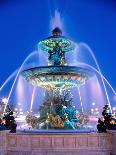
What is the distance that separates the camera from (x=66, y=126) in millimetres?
19375

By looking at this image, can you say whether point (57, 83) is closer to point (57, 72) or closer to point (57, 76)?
point (57, 76)

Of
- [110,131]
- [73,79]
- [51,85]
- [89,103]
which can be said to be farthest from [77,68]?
[89,103]

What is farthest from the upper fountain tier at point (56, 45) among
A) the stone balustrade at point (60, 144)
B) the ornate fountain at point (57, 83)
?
the stone balustrade at point (60, 144)

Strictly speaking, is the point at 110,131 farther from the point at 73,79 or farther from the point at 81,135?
the point at 73,79

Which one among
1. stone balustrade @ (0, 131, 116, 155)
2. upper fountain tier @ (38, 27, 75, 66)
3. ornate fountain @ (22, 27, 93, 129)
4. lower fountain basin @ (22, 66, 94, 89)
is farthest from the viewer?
upper fountain tier @ (38, 27, 75, 66)

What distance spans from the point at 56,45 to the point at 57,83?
3.53 metres

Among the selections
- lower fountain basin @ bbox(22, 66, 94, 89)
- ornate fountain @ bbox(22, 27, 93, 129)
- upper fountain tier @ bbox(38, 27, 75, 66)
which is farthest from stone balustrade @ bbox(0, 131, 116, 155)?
upper fountain tier @ bbox(38, 27, 75, 66)

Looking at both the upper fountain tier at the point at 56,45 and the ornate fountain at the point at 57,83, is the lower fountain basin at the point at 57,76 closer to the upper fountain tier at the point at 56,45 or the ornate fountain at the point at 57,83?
the ornate fountain at the point at 57,83

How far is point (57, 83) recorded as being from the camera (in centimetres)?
2019

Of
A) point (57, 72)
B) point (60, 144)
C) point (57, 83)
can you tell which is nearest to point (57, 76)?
point (57, 72)

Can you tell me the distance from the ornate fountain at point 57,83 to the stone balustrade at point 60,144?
5.89 m

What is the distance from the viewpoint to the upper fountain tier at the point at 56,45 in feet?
72.7

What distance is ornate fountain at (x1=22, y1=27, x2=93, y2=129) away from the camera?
1919 cm

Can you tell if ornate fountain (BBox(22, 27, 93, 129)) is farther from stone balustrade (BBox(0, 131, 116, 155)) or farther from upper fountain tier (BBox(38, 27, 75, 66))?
stone balustrade (BBox(0, 131, 116, 155))
